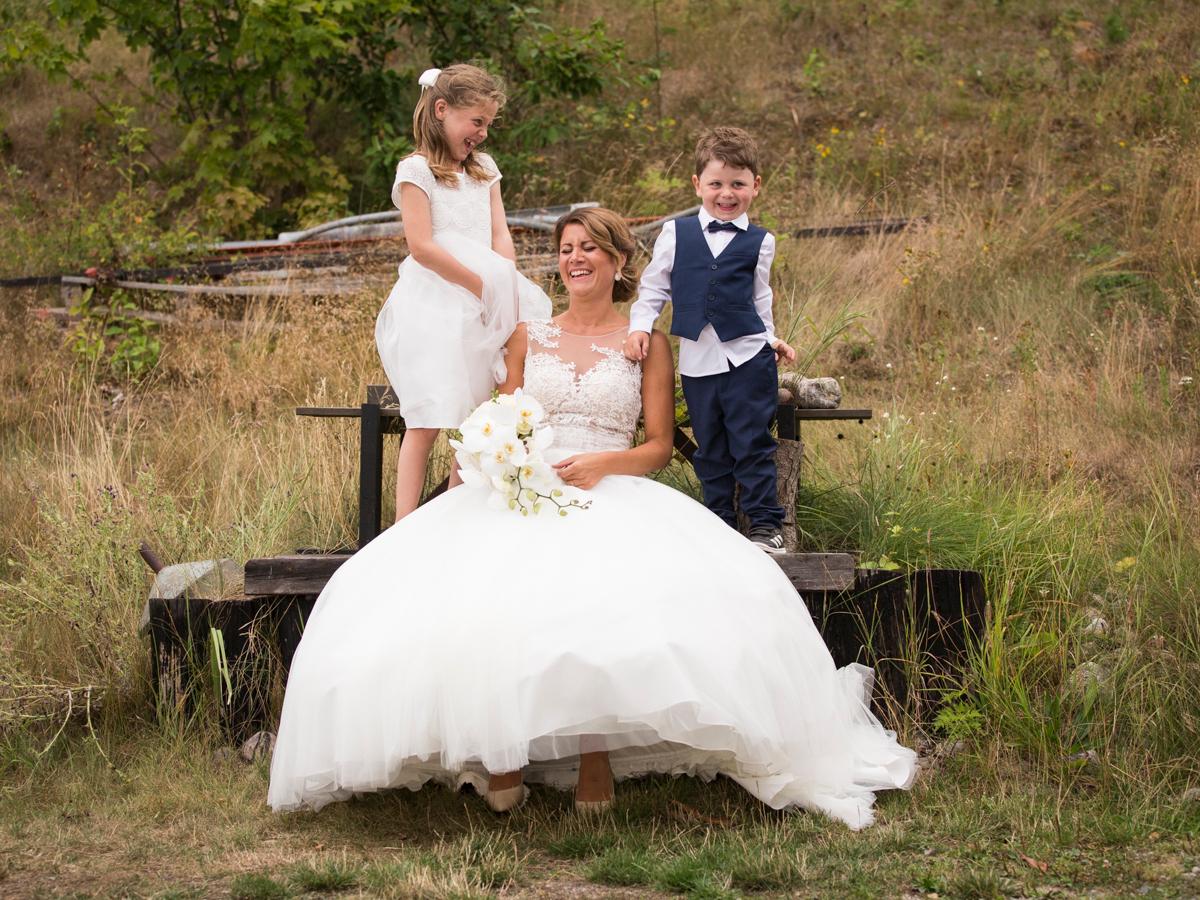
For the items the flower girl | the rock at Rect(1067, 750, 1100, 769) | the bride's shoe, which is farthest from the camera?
the flower girl

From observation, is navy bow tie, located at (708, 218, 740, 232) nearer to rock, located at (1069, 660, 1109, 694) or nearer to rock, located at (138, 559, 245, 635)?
rock, located at (1069, 660, 1109, 694)

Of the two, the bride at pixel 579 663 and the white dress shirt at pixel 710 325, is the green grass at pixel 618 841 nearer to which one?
the bride at pixel 579 663

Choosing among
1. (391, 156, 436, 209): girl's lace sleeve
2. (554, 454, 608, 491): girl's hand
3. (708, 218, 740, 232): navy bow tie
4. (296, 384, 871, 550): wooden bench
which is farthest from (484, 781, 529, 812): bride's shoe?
(391, 156, 436, 209): girl's lace sleeve

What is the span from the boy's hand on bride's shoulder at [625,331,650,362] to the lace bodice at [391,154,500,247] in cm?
89

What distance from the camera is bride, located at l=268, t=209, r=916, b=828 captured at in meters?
3.36

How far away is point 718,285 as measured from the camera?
460cm

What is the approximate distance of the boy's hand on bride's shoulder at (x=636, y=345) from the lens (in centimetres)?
445

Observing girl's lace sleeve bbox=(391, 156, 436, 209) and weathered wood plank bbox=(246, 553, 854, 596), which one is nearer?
weathered wood plank bbox=(246, 553, 854, 596)

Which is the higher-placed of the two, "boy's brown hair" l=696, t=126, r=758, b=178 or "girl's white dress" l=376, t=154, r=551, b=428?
"boy's brown hair" l=696, t=126, r=758, b=178

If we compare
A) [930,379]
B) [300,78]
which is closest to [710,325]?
[930,379]

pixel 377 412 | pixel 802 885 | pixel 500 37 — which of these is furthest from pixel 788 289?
pixel 802 885

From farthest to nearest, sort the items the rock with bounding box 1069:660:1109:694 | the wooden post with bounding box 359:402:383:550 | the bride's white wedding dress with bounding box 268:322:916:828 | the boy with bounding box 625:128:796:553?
the wooden post with bounding box 359:402:383:550
the boy with bounding box 625:128:796:553
the rock with bounding box 1069:660:1109:694
the bride's white wedding dress with bounding box 268:322:916:828

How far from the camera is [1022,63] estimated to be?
41.1ft

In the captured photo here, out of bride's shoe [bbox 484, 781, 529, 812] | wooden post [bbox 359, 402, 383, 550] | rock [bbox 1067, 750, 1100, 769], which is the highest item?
wooden post [bbox 359, 402, 383, 550]
